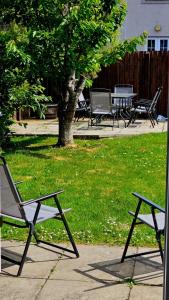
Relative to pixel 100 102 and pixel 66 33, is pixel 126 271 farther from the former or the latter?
pixel 100 102

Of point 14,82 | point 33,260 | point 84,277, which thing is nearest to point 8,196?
point 33,260

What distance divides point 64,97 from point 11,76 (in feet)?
6.28

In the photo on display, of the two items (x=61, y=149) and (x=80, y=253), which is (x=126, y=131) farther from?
(x=80, y=253)

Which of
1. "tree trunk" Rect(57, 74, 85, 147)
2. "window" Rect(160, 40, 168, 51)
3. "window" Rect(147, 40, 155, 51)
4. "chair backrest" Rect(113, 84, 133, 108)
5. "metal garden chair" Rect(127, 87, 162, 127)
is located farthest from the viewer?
"window" Rect(147, 40, 155, 51)

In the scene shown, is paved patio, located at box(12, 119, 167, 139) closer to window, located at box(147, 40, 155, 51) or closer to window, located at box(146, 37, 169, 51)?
window, located at box(146, 37, 169, 51)

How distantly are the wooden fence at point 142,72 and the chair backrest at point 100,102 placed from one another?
3.13 meters

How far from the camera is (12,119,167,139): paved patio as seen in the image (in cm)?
1068

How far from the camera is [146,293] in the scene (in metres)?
3.44

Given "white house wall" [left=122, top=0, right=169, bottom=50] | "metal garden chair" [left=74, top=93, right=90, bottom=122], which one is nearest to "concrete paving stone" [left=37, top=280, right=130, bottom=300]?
"metal garden chair" [left=74, top=93, right=90, bottom=122]

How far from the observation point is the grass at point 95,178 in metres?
4.80

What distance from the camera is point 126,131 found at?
1109cm

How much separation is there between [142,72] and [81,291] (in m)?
11.6

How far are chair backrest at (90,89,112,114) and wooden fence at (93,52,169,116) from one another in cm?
313

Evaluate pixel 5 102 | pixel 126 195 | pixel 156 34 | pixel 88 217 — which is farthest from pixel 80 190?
pixel 156 34
